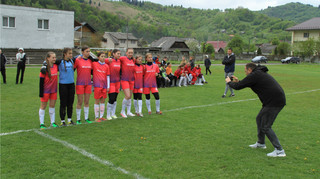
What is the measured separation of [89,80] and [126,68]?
1.37 metres

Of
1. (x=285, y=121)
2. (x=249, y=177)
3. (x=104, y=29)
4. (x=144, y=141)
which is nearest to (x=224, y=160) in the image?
(x=249, y=177)

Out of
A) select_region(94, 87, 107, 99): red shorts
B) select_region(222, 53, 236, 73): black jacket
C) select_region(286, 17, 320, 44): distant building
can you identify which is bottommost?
select_region(94, 87, 107, 99): red shorts

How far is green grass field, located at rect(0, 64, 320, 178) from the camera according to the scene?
16.3ft

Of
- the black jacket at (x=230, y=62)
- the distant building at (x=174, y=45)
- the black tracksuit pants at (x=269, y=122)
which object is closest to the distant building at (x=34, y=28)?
the black jacket at (x=230, y=62)

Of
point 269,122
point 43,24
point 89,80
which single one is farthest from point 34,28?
point 269,122

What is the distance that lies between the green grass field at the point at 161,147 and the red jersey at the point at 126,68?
1.36 m

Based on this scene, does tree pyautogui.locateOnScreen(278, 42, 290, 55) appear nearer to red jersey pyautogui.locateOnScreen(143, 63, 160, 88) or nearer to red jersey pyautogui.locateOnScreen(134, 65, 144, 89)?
red jersey pyautogui.locateOnScreen(143, 63, 160, 88)

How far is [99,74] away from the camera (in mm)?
8445

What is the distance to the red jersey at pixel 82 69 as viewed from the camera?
804cm

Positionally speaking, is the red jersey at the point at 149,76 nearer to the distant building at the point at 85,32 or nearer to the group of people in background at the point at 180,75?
the group of people in background at the point at 180,75

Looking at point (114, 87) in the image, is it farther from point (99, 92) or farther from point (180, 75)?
point (180, 75)

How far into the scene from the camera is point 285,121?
892cm

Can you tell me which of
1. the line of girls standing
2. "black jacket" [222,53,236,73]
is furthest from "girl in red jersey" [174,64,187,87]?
the line of girls standing

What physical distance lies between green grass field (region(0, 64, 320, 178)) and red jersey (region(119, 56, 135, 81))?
4.47 feet
